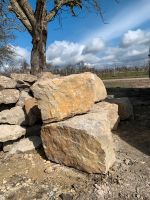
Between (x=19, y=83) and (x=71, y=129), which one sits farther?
(x=19, y=83)

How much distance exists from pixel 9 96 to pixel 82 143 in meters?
2.65

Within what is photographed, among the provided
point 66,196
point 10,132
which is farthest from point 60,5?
point 66,196

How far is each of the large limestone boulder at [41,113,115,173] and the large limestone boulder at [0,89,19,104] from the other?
5.87 ft

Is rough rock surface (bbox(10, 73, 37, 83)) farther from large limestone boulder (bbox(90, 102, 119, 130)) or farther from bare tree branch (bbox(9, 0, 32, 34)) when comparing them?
bare tree branch (bbox(9, 0, 32, 34))

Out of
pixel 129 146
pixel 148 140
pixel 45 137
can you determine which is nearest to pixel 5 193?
pixel 45 137

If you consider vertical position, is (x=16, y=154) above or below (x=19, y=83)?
below

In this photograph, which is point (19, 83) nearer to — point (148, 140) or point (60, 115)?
point (60, 115)

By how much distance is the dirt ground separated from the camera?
491 centimetres

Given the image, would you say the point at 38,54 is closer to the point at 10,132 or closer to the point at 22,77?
the point at 22,77

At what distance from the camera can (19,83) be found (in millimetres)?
8117

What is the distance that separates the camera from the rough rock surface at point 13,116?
22.9ft

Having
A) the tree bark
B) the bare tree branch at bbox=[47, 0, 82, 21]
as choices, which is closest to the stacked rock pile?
the tree bark

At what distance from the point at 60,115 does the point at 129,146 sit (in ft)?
5.05

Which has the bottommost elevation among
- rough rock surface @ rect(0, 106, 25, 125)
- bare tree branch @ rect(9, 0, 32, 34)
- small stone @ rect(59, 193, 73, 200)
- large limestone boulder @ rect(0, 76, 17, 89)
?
small stone @ rect(59, 193, 73, 200)
